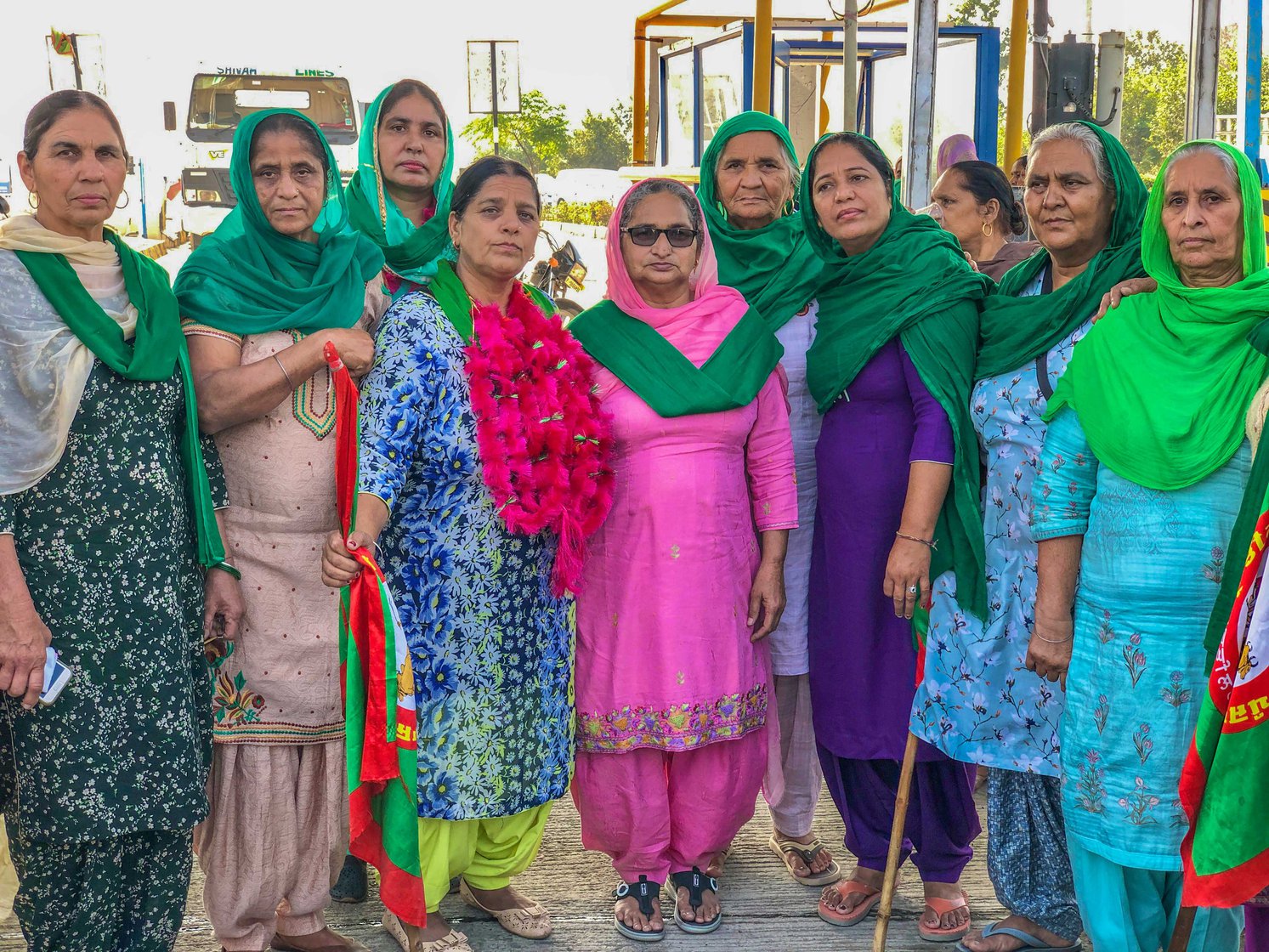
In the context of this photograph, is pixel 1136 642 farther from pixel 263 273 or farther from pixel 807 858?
pixel 263 273

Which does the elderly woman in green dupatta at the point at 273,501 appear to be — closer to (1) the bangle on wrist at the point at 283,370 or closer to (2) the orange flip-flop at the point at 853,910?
(1) the bangle on wrist at the point at 283,370

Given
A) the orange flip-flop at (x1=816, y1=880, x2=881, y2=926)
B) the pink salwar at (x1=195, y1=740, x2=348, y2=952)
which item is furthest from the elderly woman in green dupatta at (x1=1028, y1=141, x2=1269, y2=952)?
the pink salwar at (x1=195, y1=740, x2=348, y2=952)

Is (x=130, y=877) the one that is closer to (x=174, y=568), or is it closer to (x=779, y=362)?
(x=174, y=568)

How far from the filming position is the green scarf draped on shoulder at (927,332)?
296cm

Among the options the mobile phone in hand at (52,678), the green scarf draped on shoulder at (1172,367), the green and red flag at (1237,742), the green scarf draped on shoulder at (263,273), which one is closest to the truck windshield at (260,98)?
the green scarf draped on shoulder at (263,273)

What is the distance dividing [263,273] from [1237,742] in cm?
224

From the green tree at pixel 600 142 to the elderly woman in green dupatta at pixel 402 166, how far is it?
44.6 m

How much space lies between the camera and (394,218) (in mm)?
3463

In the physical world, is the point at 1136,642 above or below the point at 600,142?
below

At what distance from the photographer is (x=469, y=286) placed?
9.78 feet

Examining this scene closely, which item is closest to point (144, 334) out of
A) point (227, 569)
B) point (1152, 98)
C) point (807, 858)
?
point (227, 569)

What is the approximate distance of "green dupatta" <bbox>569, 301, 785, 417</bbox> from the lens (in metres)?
2.97

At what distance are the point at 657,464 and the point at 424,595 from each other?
2.09ft

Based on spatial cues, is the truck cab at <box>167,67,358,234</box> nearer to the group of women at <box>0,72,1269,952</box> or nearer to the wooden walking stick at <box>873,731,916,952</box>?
the group of women at <box>0,72,1269,952</box>
